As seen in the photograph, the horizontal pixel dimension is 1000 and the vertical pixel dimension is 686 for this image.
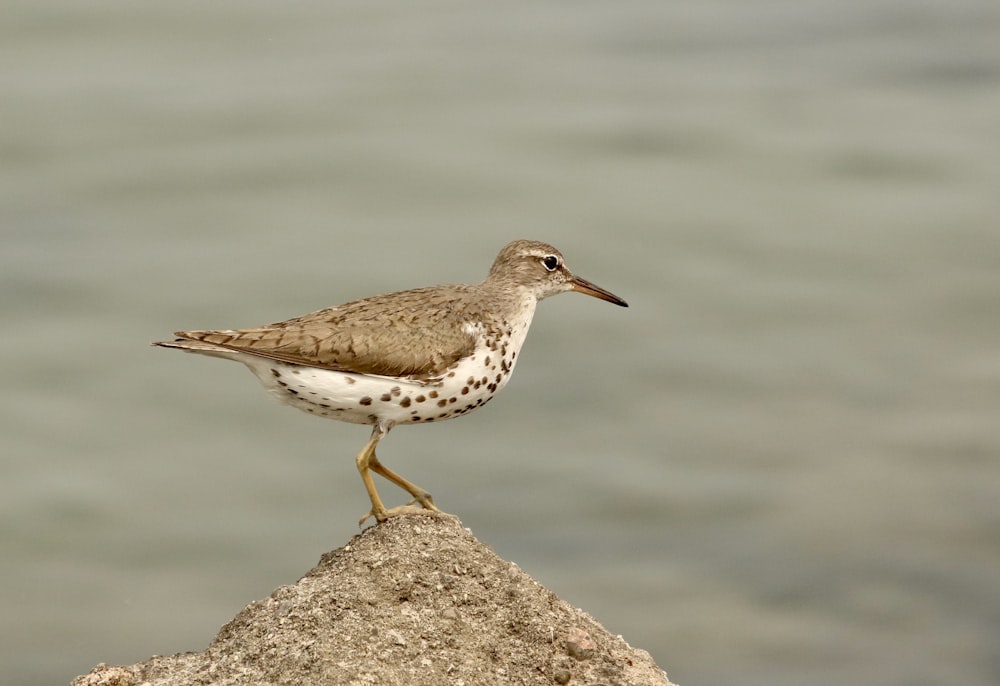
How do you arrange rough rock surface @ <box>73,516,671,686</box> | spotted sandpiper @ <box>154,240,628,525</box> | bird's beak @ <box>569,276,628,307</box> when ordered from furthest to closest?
1. bird's beak @ <box>569,276,628,307</box>
2. spotted sandpiper @ <box>154,240,628,525</box>
3. rough rock surface @ <box>73,516,671,686</box>

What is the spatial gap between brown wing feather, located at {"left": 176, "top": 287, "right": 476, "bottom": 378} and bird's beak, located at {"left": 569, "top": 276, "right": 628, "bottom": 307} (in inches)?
65.3

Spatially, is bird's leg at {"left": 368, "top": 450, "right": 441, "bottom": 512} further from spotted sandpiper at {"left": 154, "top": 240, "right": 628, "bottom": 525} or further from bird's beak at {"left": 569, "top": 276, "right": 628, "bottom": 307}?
bird's beak at {"left": 569, "top": 276, "right": 628, "bottom": 307}

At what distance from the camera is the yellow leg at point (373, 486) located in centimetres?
1028

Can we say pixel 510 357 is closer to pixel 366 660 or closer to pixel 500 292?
pixel 500 292

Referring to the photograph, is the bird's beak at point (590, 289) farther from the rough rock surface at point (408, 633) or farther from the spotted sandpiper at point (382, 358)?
the rough rock surface at point (408, 633)

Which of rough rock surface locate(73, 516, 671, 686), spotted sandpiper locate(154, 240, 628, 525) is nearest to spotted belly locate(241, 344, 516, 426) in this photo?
spotted sandpiper locate(154, 240, 628, 525)

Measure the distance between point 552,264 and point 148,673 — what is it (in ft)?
15.7

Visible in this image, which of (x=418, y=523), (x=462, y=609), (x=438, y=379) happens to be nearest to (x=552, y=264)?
(x=438, y=379)

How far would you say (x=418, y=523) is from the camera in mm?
10156

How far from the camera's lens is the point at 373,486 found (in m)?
10.3

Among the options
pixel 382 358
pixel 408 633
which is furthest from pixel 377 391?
pixel 408 633

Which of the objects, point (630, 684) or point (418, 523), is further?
point (418, 523)

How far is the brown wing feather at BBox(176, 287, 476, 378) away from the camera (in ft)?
33.4

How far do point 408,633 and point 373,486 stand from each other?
1570 millimetres
